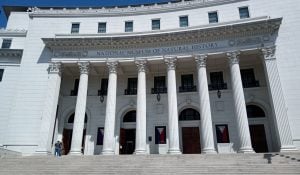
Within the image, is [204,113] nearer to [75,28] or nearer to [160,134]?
[160,134]

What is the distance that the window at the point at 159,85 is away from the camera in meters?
29.2

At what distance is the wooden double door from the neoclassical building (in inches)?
4.7

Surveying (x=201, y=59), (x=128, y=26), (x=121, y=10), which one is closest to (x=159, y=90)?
(x=201, y=59)

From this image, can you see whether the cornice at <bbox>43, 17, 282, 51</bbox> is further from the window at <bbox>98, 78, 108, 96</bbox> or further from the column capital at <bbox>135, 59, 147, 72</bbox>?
the window at <bbox>98, 78, 108, 96</bbox>

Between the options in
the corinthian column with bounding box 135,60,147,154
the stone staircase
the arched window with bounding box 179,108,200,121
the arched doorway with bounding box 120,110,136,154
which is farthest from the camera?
the arched window with bounding box 179,108,200,121

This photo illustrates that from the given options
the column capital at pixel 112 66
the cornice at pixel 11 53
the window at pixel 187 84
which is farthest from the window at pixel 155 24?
the cornice at pixel 11 53

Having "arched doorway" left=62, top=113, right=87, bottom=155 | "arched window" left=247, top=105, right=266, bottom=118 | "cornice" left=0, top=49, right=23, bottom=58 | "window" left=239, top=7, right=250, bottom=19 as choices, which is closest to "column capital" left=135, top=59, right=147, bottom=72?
"arched doorway" left=62, top=113, right=87, bottom=155

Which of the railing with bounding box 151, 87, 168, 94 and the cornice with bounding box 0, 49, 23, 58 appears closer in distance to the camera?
the railing with bounding box 151, 87, 168, 94

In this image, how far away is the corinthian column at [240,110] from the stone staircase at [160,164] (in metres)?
3.16

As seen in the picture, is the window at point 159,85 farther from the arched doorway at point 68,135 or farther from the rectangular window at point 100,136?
the arched doorway at point 68,135

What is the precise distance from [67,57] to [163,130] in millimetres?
14345

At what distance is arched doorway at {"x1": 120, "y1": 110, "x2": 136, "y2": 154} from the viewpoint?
92.3ft

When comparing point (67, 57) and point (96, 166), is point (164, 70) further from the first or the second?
point (96, 166)

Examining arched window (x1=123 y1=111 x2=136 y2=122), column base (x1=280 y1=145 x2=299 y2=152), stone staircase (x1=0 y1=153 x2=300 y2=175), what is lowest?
stone staircase (x1=0 y1=153 x2=300 y2=175)
